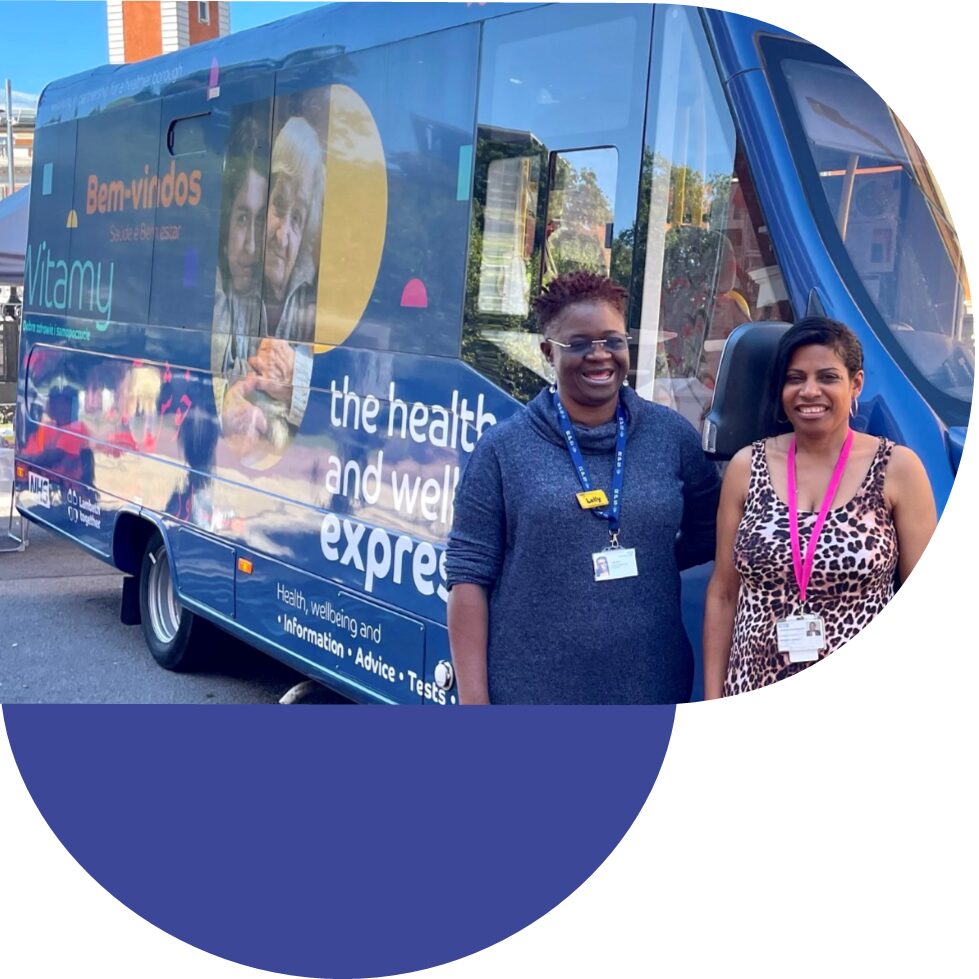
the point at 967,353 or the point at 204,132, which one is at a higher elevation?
the point at 204,132

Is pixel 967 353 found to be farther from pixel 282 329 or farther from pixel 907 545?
pixel 282 329

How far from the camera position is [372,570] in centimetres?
323

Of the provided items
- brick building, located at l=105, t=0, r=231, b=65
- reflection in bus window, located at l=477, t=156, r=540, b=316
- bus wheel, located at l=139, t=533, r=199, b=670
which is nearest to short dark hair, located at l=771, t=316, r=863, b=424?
reflection in bus window, located at l=477, t=156, r=540, b=316

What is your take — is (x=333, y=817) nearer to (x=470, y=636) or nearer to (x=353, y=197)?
(x=470, y=636)

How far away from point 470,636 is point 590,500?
383mm

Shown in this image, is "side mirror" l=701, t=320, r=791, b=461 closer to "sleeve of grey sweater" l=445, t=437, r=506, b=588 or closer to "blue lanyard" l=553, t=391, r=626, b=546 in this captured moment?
"blue lanyard" l=553, t=391, r=626, b=546

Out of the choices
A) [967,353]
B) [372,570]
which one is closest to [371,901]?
[372,570]

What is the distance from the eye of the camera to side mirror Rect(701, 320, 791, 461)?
2512mm

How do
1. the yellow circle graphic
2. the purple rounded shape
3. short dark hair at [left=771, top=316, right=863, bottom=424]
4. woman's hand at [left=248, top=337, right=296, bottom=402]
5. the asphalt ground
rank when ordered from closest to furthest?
short dark hair at [left=771, top=316, right=863, bottom=424] < the asphalt ground < the purple rounded shape < the yellow circle graphic < woman's hand at [left=248, top=337, right=296, bottom=402]

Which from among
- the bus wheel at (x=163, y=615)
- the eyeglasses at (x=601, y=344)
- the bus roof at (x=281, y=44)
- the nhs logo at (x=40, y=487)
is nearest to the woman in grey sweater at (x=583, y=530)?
the eyeglasses at (x=601, y=344)

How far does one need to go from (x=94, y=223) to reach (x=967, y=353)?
2073 mm

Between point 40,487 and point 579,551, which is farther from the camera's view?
point 40,487

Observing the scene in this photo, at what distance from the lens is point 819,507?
253cm

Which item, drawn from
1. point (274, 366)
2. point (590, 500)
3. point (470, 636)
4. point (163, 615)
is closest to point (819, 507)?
point (590, 500)
